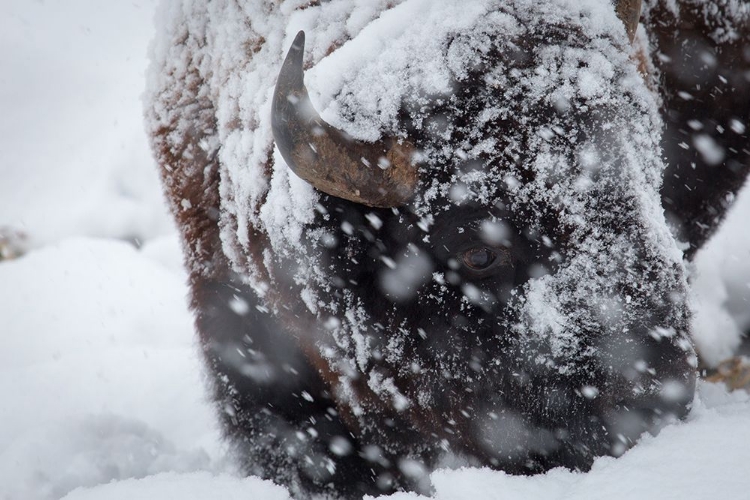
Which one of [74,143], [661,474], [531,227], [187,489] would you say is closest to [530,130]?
[531,227]

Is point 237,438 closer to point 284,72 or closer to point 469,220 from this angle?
point 469,220

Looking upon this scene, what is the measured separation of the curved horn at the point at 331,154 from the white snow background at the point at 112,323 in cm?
96

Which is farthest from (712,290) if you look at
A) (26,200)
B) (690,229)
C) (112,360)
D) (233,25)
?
(26,200)

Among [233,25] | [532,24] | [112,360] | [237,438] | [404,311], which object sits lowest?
[112,360]

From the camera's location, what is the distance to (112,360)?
453 cm

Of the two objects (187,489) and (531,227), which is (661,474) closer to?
(531,227)

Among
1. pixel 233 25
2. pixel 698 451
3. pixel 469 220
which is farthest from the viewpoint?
pixel 233 25

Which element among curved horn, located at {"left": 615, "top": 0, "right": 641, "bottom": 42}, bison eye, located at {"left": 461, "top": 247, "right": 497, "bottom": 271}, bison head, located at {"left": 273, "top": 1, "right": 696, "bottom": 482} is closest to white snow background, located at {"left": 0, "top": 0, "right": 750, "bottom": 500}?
bison head, located at {"left": 273, "top": 1, "right": 696, "bottom": 482}

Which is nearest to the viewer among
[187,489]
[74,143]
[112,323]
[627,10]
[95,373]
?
[187,489]

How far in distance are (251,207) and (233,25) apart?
90 cm

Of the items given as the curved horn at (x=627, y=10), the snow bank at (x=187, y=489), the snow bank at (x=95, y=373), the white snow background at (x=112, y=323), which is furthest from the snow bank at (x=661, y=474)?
the snow bank at (x=95, y=373)

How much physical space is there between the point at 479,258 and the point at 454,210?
0.65 ft

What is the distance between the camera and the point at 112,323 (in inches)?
223

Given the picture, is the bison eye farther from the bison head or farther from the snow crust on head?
the snow crust on head
